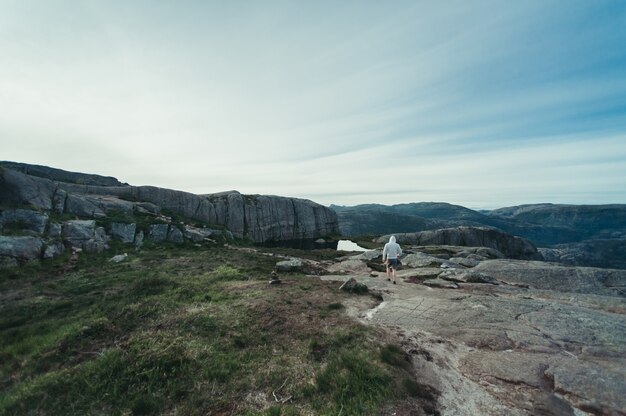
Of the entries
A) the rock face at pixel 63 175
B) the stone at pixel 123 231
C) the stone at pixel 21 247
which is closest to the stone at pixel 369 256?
the stone at pixel 123 231

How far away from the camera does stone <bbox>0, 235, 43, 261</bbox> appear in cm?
2341

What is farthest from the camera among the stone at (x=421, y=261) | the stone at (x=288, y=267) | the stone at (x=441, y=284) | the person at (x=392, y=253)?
the stone at (x=421, y=261)

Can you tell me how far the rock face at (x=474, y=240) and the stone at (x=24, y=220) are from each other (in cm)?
7802

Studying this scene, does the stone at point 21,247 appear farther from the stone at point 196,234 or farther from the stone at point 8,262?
the stone at point 196,234

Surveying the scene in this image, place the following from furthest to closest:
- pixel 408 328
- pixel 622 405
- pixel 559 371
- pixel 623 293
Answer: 1. pixel 623 293
2. pixel 408 328
3. pixel 559 371
4. pixel 622 405

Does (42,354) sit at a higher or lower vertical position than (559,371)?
lower

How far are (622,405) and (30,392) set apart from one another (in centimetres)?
1720

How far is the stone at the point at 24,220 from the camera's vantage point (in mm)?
27698

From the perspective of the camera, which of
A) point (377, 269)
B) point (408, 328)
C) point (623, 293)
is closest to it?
point (408, 328)

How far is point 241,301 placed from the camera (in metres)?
15.8

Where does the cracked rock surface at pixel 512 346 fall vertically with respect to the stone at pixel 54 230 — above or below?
below

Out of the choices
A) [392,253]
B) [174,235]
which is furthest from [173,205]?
[392,253]

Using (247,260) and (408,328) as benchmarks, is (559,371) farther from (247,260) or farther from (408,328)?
(247,260)

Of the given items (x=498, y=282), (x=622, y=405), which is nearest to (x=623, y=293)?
(x=498, y=282)
